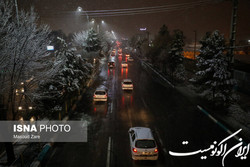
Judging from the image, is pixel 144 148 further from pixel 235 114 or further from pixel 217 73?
pixel 235 114

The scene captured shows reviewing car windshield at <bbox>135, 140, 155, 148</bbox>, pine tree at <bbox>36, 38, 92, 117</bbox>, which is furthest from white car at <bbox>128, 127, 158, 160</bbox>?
pine tree at <bbox>36, 38, 92, 117</bbox>

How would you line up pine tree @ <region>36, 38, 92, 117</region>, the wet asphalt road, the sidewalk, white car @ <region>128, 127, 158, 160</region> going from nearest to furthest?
white car @ <region>128, 127, 158, 160</region>, the wet asphalt road, pine tree @ <region>36, 38, 92, 117</region>, the sidewalk

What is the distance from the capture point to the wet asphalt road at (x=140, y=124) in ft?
36.3

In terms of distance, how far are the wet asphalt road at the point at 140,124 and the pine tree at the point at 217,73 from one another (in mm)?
2501

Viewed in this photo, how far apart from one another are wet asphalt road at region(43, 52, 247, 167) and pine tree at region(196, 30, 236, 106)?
2.50 metres

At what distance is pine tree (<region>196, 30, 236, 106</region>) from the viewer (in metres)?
18.8

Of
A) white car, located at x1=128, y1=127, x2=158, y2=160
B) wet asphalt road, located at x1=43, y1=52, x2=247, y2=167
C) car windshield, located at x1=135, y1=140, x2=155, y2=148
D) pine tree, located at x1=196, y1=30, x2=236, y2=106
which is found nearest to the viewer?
white car, located at x1=128, y1=127, x2=158, y2=160

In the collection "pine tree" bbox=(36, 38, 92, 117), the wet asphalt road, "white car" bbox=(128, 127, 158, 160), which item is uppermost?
"pine tree" bbox=(36, 38, 92, 117)

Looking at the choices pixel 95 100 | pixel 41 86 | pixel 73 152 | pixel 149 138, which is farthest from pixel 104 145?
pixel 95 100

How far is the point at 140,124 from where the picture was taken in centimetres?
1606

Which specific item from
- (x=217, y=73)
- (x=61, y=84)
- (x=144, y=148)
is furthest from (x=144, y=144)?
(x=217, y=73)

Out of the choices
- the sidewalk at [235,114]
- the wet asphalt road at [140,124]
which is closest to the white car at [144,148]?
the wet asphalt road at [140,124]

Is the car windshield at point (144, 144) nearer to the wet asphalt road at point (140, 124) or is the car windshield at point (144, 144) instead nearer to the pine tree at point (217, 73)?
the wet asphalt road at point (140, 124)

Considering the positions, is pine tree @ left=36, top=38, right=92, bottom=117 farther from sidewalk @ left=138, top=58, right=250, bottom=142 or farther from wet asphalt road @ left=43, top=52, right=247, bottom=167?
sidewalk @ left=138, top=58, right=250, bottom=142
